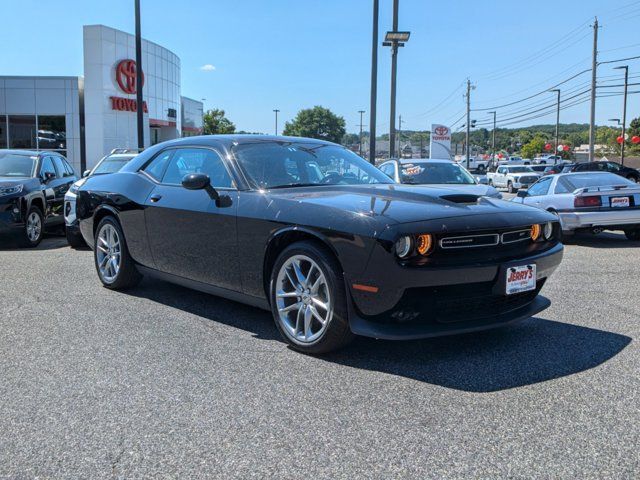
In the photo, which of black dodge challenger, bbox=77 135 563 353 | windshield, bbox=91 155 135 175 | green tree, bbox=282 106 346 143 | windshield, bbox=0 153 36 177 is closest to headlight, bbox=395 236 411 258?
black dodge challenger, bbox=77 135 563 353

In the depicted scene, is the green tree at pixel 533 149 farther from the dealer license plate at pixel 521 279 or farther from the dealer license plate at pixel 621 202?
the dealer license plate at pixel 521 279

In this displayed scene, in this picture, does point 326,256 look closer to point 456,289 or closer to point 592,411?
point 456,289

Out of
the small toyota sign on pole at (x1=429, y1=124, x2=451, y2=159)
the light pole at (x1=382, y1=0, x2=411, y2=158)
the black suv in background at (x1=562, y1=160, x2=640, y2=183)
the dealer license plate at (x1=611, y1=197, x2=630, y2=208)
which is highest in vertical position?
the light pole at (x1=382, y1=0, x2=411, y2=158)

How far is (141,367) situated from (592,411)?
8.61ft

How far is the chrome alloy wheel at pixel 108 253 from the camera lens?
6113mm

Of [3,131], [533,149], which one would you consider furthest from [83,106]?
[533,149]

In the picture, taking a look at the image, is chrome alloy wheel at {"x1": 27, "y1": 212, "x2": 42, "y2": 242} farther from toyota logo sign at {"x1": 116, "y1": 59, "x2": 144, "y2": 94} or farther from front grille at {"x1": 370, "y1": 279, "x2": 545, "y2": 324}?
toyota logo sign at {"x1": 116, "y1": 59, "x2": 144, "y2": 94}

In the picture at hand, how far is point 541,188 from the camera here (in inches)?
441

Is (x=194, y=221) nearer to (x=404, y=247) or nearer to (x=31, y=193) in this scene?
(x=404, y=247)

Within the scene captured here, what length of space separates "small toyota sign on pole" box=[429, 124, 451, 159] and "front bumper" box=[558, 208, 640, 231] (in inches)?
718

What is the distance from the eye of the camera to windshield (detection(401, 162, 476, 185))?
1107 centimetres

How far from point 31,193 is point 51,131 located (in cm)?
2079

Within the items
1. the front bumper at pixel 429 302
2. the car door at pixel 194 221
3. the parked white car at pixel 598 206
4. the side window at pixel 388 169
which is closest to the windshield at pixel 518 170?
the side window at pixel 388 169

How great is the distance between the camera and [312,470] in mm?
2607
